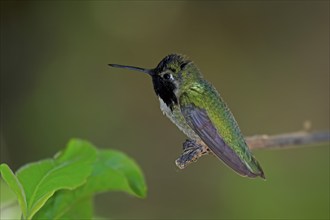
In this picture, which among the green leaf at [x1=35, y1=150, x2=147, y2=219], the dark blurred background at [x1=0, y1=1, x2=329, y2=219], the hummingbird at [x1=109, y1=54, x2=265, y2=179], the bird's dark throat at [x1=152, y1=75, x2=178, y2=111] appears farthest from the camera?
the dark blurred background at [x1=0, y1=1, x2=329, y2=219]

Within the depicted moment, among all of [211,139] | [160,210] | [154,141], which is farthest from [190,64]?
[154,141]

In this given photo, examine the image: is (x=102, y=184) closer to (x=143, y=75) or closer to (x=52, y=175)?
(x=52, y=175)

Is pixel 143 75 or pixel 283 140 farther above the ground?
pixel 143 75

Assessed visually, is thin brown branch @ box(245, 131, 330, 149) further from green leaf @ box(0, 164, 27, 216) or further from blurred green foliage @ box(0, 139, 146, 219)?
green leaf @ box(0, 164, 27, 216)

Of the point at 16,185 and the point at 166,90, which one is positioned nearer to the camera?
the point at 16,185

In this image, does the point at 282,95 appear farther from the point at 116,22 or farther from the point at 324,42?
the point at 116,22

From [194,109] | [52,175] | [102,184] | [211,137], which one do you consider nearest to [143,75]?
[194,109]

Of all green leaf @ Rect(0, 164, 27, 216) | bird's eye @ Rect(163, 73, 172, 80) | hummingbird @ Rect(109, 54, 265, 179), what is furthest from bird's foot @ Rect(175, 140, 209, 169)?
green leaf @ Rect(0, 164, 27, 216)
